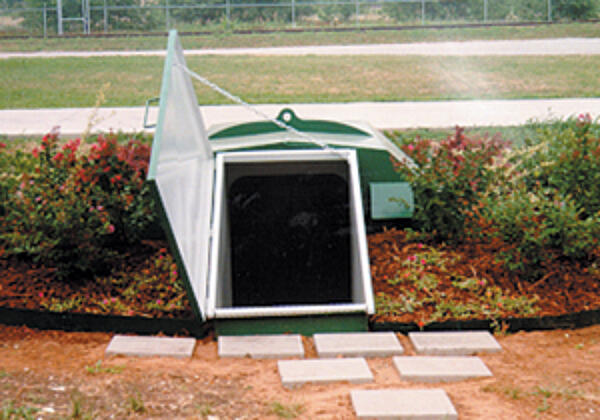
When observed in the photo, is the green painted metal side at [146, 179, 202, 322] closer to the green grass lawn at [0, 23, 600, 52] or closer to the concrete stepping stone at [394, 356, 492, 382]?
the concrete stepping stone at [394, 356, 492, 382]

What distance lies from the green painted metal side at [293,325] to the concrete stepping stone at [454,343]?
0.24 meters

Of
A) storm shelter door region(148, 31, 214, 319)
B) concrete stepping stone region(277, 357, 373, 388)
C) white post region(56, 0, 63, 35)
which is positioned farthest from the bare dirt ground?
white post region(56, 0, 63, 35)

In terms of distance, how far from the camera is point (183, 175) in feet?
8.82

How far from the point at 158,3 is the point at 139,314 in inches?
134

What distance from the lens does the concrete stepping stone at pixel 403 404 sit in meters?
1.97

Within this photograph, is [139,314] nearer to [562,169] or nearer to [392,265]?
[392,265]

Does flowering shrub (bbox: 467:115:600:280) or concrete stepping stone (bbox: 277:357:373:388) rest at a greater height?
flowering shrub (bbox: 467:115:600:280)

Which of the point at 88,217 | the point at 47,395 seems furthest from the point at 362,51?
the point at 47,395

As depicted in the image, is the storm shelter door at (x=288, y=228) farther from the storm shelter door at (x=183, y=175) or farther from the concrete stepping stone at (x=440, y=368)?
the concrete stepping stone at (x=440, y=368)

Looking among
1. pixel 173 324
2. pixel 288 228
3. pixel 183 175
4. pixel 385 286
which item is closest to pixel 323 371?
pixel 173 324

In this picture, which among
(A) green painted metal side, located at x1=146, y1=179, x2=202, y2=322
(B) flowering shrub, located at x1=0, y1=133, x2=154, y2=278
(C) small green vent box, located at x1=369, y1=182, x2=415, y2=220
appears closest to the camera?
(A) green painted metal side, located at x1=146, y1=179, x2=202, y2=322

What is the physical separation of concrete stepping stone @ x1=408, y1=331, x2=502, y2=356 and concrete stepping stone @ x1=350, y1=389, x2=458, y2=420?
0.45 m

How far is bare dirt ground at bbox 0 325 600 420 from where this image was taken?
1.99 m

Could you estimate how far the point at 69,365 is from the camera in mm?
2363
